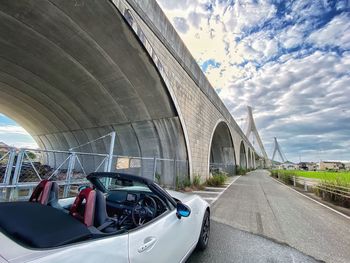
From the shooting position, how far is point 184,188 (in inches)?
402

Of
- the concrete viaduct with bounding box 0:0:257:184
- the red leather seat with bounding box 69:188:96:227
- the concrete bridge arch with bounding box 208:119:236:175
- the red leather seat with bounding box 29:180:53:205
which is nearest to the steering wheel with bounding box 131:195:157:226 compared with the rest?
the red leather seat with bounding box 69:188:96:227

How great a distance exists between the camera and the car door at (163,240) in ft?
5.42

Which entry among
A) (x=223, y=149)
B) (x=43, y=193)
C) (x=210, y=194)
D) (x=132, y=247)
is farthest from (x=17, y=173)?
(x=223, y=149)

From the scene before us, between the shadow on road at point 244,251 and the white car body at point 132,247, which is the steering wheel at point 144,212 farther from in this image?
the shadow on road at point 244,251

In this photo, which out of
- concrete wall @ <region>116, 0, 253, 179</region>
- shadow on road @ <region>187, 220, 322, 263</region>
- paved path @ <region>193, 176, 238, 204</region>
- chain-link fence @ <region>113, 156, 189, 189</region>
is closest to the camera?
shadow on road @ <region>187, 220, 322, 263</region>

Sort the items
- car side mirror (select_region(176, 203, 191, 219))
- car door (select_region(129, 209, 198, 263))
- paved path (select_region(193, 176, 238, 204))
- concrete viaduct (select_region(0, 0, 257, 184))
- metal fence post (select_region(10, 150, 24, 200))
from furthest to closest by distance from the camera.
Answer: paved path (select_region(193, 176, 238, 204))
concrete viaduct (select_region(0, 0, 257, 184))
metal fence post (select_region(10, 150, 24, 200))
car side mirror (select_region(176, 203, 191, 219))
car door (select_region(129, 209, 198, 263))

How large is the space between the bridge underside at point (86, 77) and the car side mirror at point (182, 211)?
6.35 m

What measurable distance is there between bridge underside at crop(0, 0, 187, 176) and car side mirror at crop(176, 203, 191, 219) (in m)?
6.35

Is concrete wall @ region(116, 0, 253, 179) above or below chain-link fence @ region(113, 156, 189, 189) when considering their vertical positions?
above

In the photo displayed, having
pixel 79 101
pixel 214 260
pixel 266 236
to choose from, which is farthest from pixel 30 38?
pixel 266 236

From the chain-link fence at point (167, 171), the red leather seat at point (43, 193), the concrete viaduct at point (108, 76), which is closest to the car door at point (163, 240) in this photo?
the red leather seat at point (43, 193)

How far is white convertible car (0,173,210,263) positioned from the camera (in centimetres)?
121

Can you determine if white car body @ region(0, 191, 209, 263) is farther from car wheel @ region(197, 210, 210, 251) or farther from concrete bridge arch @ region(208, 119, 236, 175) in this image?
concrete bridge arch @ region(208, 119, 236, 175)

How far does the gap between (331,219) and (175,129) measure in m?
7.11
